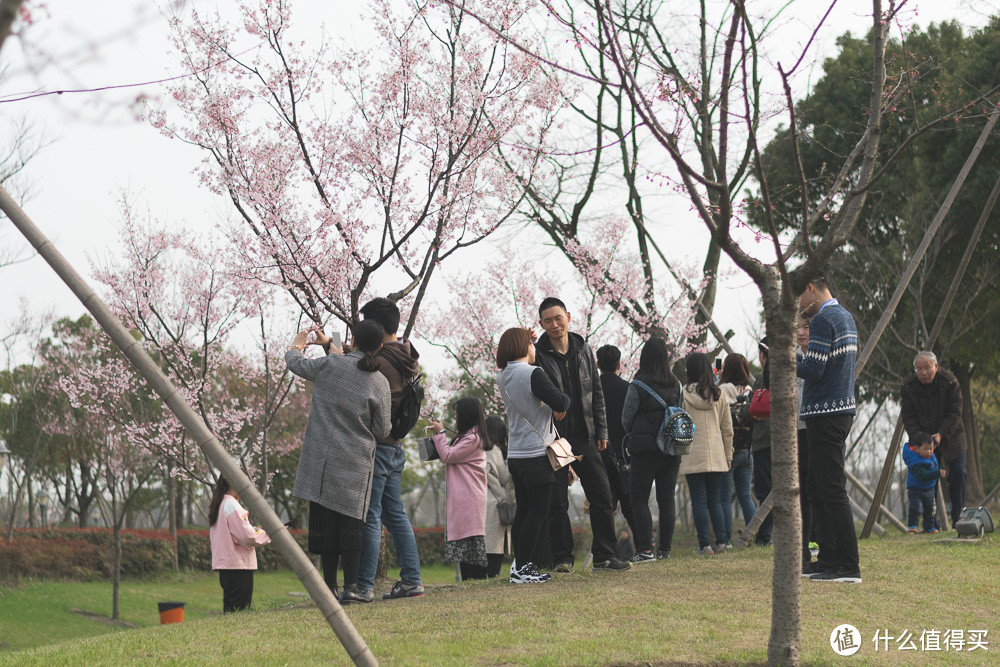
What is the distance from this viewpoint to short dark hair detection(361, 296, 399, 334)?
6.12 meters

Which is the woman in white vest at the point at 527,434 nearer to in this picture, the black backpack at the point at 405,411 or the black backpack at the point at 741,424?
the black backpack at the point at 405,411

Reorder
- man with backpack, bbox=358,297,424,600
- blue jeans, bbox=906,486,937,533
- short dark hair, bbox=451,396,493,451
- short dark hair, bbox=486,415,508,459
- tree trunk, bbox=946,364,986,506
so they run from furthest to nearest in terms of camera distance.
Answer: tree trunk, bbox=946,364,986,506, blue jeans, bbox=906,486,937,533, short dark hair, bbox=486,415,508,459, short dark hair, bbox=451,396,493,451, man with backpack, bbox=358,297,424,600

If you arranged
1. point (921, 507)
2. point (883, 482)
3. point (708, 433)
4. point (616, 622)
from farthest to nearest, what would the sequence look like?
point (921, 507) → point (883, 482) → point (708, 433) → point (616, 622)

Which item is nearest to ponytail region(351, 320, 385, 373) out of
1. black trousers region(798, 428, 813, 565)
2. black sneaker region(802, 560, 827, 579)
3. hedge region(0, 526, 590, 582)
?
black trousers region(798, 428, 813, 565)

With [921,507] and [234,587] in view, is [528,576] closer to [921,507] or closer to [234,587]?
[234,587]

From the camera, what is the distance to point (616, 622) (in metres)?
4.56

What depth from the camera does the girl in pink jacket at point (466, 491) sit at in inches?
289

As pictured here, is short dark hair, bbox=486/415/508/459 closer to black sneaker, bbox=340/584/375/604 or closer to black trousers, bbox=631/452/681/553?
black trousers, bbox=631/452/681/553

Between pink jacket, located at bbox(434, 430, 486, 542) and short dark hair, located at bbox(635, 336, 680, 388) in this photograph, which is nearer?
short dark hair, located at bbox(635, 336, 680, 388)

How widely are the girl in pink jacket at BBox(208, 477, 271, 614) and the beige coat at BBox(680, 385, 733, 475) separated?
141 inches

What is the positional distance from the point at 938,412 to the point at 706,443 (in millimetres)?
2520

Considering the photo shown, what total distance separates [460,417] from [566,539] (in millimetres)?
1271
